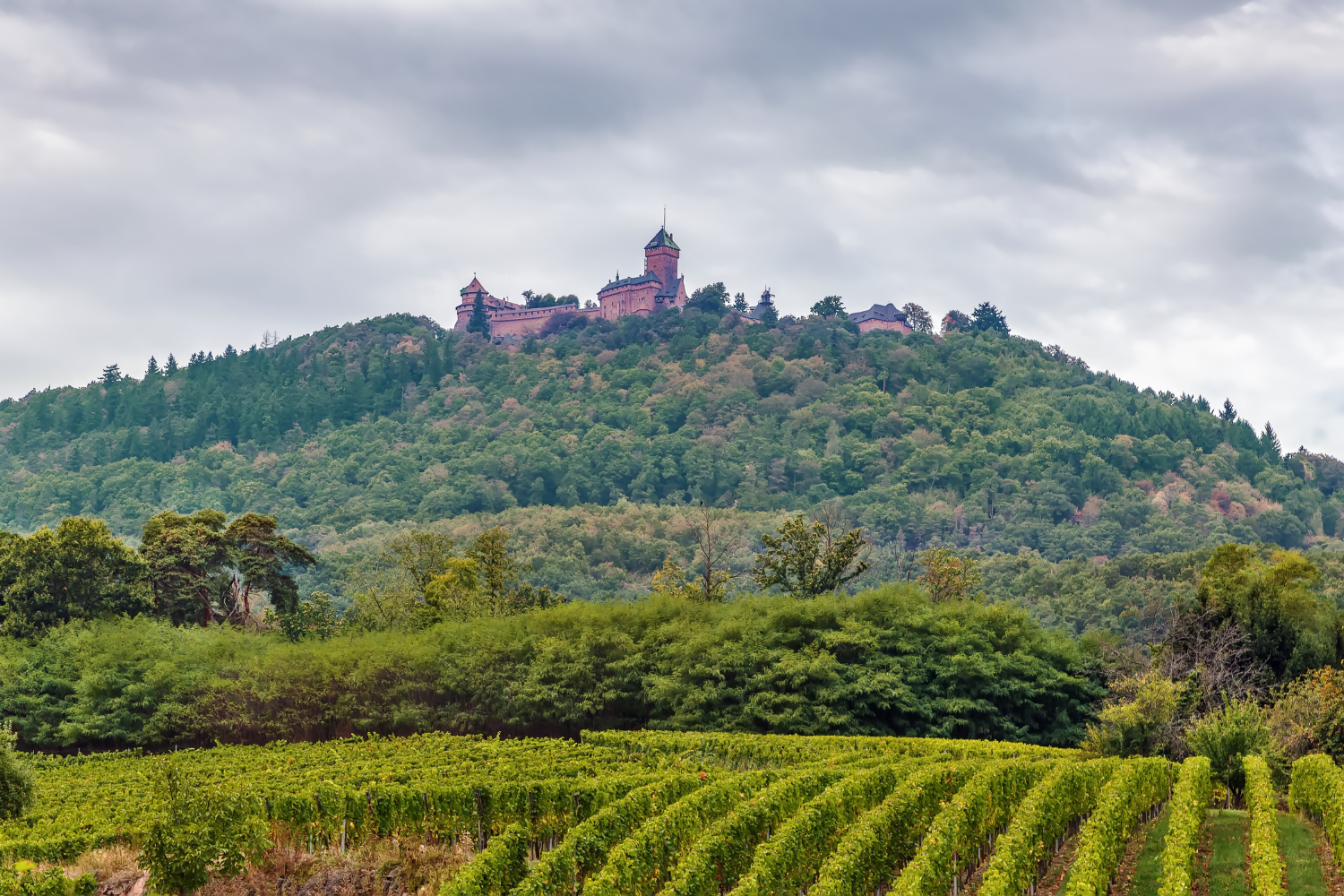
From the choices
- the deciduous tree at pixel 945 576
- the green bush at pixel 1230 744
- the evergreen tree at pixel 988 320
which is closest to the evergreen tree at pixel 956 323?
the evergreen tree at pixel 988 320

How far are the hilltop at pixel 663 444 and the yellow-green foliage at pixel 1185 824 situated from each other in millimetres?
68781

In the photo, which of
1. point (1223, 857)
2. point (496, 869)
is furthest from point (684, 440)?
point (496, 869)

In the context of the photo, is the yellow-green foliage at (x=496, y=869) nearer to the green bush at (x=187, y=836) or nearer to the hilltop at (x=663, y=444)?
the green bush at (x=187, y=836)

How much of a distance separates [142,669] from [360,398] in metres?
122

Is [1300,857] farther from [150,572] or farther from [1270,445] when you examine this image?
[1270,445]

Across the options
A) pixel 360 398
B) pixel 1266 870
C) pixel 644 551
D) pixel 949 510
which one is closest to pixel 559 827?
pixel 1266 870

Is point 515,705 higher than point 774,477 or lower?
lower

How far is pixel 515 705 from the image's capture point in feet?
157

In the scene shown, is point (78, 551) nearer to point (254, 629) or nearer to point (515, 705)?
point (254, 629)

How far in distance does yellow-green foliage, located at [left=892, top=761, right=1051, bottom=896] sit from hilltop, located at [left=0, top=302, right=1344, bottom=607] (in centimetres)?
6810

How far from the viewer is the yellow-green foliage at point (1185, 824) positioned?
18.0 metres

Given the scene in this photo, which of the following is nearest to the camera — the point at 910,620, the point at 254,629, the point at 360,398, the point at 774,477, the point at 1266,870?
the point at 1266,870

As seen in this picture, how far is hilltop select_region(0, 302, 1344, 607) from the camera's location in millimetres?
122000

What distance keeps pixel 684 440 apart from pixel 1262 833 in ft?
414
